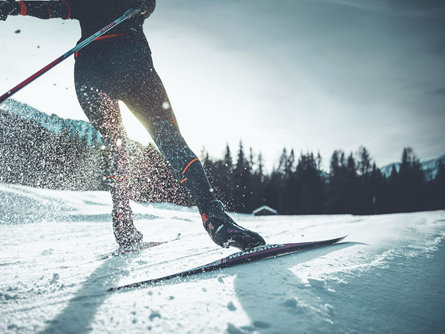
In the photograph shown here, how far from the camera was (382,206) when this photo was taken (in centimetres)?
3462

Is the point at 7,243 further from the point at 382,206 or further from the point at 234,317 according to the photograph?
the point at 382,206

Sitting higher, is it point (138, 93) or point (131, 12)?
point (131, 12)

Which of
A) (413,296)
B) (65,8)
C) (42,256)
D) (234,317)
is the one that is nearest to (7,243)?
(42,256)

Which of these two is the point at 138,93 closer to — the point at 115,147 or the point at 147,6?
the point at 115,147

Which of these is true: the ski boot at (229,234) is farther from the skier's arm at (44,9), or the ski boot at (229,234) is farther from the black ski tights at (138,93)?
the skier's arm at (44,9)

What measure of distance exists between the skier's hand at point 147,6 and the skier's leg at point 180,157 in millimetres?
440

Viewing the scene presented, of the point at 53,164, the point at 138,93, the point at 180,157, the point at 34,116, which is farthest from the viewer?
the point at 53,164

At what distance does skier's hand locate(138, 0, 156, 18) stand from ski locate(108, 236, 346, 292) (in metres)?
1.68

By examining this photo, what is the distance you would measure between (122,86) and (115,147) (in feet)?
1.53

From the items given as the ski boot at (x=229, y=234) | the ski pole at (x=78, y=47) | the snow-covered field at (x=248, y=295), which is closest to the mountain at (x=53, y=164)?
the ski pole at (x=78, y=47)

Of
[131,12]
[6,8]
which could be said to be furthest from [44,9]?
[131,12]

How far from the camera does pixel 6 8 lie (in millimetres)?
1493

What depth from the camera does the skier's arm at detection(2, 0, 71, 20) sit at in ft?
5.15

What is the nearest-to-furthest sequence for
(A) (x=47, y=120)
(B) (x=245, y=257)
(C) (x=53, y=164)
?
(B) (x=245, y=257)
(A) (x=47, y=120)
(C) (x=53, y=164)
